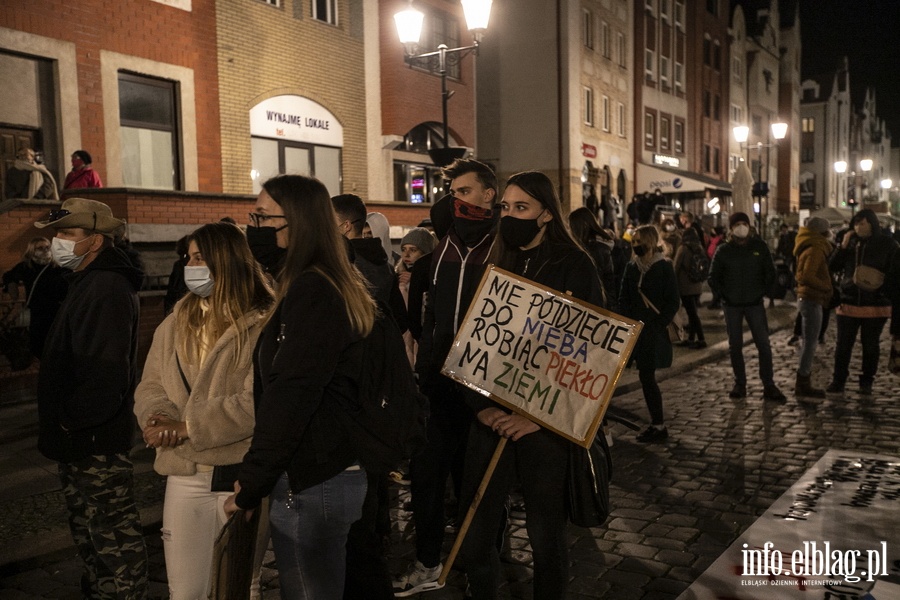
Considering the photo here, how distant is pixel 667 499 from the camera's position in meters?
5.71

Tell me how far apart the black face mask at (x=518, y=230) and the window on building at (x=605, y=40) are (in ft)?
96.8

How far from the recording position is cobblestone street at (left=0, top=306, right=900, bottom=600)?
448cm

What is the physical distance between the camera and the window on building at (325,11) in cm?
1764

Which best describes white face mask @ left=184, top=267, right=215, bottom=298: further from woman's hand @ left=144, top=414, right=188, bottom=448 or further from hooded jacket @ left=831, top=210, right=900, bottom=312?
hooded jacket @ left=831, top=210, right=900, bottom=312

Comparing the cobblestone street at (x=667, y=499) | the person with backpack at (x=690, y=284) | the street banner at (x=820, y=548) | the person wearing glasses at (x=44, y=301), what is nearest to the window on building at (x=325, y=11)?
the person with backpack at (x=690, y=284)

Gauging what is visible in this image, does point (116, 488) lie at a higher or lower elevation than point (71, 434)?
lower

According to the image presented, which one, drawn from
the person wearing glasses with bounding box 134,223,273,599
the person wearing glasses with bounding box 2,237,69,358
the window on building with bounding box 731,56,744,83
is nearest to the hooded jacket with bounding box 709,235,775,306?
the person wearing glasses with bounding box 2,237,69,358

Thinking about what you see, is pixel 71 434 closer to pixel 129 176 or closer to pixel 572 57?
pixel 129 176

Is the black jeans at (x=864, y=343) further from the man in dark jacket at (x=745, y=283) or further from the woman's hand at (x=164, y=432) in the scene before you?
the woman's hand at (x=164, y=432)

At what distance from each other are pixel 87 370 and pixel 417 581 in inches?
79.0

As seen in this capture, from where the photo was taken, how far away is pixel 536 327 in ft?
11.6

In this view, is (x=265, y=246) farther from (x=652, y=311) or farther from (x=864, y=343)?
(x=864, y=343)

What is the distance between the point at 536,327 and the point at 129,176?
12.3 metres

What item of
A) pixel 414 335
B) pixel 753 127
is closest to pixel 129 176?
pixel 414 335
